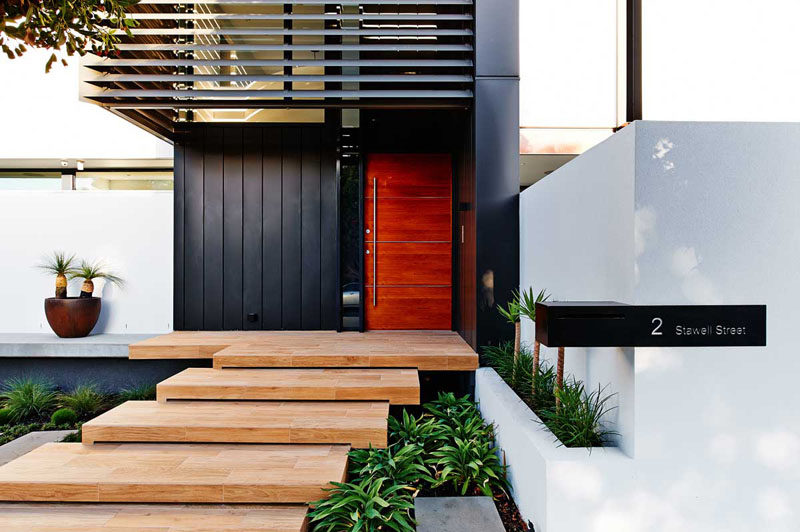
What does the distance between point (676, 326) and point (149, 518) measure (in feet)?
8.33

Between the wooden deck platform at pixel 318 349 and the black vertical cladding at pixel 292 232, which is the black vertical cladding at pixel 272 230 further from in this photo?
the wooden deck platform at pixel 318 349

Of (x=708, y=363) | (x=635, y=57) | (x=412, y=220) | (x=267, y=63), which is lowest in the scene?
(x=708, y=363)

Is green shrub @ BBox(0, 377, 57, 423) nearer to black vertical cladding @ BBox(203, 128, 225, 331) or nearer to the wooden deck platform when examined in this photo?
the wooden deck platform

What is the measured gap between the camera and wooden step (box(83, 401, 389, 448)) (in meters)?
2.61

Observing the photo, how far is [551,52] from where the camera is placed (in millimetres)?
5824

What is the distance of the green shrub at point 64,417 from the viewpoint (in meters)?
3.73

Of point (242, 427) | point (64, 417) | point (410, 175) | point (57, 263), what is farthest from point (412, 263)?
point (57, 263)

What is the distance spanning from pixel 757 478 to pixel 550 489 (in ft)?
2.94

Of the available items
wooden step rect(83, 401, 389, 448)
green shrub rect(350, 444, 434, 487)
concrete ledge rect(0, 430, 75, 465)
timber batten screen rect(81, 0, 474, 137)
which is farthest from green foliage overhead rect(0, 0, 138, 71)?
concrete ledge rect(0, 430, 75, 465)

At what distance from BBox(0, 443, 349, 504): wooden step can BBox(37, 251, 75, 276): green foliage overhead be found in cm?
297

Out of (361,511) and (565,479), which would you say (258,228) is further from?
(565,479)

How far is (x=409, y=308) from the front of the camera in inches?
193

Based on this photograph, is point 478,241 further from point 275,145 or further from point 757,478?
point 275,145

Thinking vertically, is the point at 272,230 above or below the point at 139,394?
above
